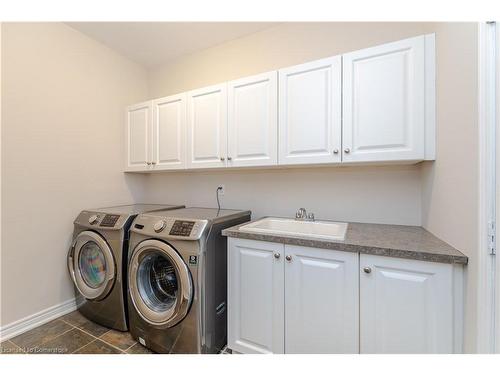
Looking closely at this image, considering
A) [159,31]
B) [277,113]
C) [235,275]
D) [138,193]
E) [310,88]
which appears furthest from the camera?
[138,193]

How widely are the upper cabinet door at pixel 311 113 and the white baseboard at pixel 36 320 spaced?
2.37m

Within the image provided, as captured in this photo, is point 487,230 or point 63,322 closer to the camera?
point 487,230

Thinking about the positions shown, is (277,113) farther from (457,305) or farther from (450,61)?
(457,305)

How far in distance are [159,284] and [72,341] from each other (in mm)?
760

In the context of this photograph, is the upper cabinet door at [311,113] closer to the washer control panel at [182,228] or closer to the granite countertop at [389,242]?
the granite countertop at [389,242]

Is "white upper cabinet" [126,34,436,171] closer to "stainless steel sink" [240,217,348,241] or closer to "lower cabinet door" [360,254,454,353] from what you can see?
"stainless steel sink" [240,217,348,241]

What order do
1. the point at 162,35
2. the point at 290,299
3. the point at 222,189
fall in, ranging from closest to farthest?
the point at 290,299 → the point at 162,35 → the point at 222,189

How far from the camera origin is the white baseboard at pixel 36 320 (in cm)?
167

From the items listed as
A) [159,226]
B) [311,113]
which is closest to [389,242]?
[311,113]

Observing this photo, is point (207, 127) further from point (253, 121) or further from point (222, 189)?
point (222, 189)

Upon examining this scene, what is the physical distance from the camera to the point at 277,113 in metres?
1.66

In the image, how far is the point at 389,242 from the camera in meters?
1.17

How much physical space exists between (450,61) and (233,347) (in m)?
2.07
